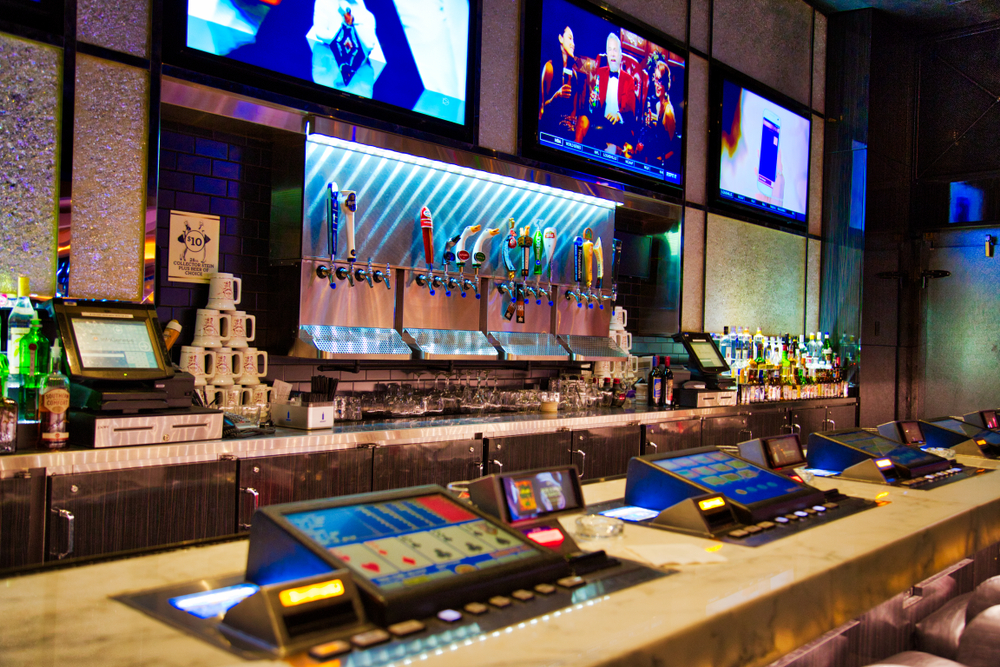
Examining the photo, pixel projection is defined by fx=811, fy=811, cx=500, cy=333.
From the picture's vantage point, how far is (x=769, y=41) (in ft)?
23.5

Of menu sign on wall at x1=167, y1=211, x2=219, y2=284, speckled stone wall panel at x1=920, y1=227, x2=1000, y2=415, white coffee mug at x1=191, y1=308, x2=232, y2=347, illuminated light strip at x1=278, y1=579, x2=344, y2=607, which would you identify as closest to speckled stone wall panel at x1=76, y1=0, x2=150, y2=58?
menu sign on wall at x1=167, y1=211, x2=219, y2=284

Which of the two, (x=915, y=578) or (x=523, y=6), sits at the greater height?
(x=523, y=6)

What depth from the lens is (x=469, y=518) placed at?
1.40 metres

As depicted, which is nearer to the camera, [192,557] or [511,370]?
Answer: [192,557]

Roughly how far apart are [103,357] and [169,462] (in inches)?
17.8

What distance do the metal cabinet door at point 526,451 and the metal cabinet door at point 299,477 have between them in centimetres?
74

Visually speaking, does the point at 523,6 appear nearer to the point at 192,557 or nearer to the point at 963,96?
the point at 192,557

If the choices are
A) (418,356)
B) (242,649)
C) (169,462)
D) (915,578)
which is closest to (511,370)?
(418,356)

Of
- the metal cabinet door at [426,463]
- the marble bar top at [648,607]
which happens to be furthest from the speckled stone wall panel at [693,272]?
the marble bar top at [648,607]

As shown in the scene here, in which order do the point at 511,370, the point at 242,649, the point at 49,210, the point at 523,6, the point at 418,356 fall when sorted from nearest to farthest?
the point at 242,649 < the point at 49,210 < the point at 418,356 < the point at 523,6 < the point at 511,370

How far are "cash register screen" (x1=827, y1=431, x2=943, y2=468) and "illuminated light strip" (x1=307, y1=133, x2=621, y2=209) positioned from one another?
8.34ft

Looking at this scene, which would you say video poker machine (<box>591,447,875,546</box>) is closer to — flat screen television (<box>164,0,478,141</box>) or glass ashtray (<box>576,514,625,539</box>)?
glass ashtray (<box>576,514,625,539</box>)

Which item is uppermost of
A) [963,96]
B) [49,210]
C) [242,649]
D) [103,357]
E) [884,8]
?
[884,8]

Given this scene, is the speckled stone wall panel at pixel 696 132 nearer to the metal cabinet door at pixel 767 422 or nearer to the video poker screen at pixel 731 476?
the metal cabinet door at pixel 767 422
